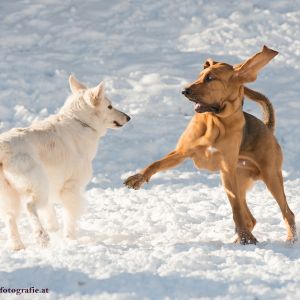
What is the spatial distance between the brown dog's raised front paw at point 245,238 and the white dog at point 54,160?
1626 millimetres

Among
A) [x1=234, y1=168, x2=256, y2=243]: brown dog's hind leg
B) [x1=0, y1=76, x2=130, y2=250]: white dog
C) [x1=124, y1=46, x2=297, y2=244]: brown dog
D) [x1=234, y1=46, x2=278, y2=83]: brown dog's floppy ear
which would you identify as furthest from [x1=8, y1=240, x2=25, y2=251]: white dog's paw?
[x1=234, y1=46, x2=278, y2=83]: brown dog's floppy ear

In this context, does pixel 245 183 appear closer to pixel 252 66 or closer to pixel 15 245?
pixel 252 66

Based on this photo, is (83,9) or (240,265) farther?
(83,9)

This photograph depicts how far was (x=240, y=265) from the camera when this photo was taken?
5188 mm

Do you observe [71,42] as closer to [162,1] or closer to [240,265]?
[162,1]

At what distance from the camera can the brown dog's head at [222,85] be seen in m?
5.89

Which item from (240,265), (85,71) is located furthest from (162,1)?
(240,265)

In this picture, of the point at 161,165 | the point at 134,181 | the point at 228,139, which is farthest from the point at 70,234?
the point at 228,139

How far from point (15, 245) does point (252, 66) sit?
2.60 m

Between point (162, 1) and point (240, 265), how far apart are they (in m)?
11.2

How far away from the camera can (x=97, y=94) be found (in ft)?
23.9

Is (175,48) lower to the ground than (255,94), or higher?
lower

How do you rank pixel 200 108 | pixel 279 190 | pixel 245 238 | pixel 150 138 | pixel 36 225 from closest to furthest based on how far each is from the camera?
pixel 200 108
pixel 36 225
pixel 245 238
pixel 279 190
pixel 150 138

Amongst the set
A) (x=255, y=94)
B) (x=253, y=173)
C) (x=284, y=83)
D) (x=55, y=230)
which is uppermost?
(x=255, y=94)
